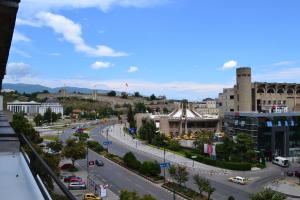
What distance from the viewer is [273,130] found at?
42094mm

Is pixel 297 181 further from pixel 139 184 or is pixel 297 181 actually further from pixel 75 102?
pixel 75 102

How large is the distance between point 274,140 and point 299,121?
15.3 ft

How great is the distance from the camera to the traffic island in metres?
24.4

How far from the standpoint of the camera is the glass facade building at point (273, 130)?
136 ft

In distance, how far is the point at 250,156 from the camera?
3762 cm

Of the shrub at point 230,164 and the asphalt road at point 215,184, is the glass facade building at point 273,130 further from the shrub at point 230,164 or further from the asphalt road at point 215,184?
the asphalt road at point 215,184

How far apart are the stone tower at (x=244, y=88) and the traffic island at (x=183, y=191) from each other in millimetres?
30004

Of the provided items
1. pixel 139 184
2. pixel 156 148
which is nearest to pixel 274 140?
pixel 156 148

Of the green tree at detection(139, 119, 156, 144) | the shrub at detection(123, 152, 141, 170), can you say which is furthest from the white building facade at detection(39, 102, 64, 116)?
the shrub at detection(123, 152, 141, 170)

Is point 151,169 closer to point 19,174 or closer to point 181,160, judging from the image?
point 181,160

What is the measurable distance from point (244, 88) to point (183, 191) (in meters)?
32.3

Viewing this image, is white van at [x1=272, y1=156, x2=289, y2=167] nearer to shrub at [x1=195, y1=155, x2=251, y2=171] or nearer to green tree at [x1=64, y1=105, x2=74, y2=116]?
shrub at [x1=195, y1=155, x2=251, y2=171]

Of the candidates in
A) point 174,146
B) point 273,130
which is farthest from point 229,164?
point 174,146

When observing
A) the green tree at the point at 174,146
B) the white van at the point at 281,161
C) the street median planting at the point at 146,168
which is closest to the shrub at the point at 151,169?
the street median planting at the point at 146,168
